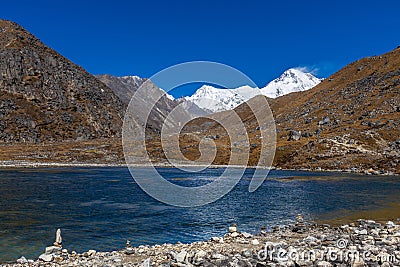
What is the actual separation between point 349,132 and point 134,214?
106m

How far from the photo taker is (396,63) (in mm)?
192500

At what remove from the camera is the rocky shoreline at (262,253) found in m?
13.5

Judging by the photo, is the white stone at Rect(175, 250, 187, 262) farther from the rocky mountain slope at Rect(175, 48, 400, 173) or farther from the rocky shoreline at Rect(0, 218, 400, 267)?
the rocky mountain slope at Rect(175, 48, 400, 173)

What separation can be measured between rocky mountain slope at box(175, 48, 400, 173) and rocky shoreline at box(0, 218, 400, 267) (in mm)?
73188

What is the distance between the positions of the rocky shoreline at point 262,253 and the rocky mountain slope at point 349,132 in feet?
240

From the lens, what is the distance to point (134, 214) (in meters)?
33.7

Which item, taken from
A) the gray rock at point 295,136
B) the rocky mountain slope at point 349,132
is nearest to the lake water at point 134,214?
the rocky mountain slope at point 349,132

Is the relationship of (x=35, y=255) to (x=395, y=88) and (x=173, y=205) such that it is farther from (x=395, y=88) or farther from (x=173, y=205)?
(x=395, y=88)

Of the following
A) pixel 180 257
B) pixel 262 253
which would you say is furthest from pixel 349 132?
pixel 180 257

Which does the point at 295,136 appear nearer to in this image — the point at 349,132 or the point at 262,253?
the point at 349,132

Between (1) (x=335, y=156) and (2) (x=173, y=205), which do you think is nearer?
(2) (x=173, y=205)

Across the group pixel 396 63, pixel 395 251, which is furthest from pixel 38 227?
pixel 396 63

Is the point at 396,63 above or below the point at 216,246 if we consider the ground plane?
above

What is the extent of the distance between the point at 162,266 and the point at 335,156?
3898 inches
